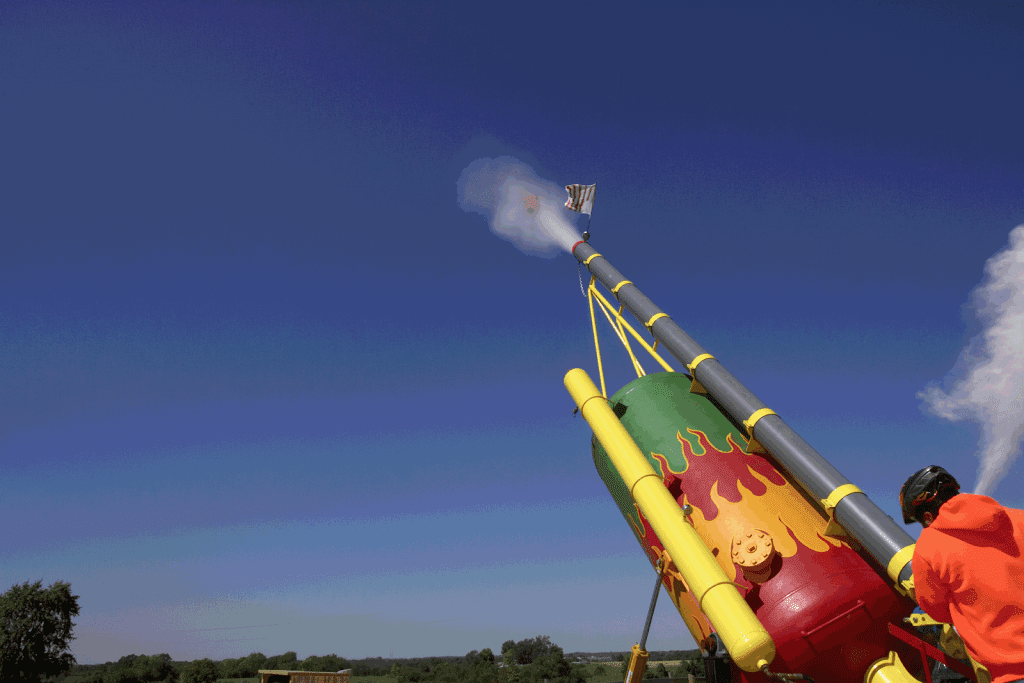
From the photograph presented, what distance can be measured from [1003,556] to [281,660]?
85.7 metres

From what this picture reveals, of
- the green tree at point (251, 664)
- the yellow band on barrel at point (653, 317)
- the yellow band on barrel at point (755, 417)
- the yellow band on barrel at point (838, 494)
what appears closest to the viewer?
the yellow band on barrel at point (838, 494)

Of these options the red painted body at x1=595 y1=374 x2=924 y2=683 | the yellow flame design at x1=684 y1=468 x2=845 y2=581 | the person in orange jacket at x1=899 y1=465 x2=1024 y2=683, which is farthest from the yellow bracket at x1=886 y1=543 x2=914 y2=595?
the person in orange jacket at x1=899 y1=465 x2=1024 y2=683

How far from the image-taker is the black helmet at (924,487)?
156 inches

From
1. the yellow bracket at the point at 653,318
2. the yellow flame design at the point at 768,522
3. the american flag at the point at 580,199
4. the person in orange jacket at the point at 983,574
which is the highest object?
the american flag at the point at 580,199

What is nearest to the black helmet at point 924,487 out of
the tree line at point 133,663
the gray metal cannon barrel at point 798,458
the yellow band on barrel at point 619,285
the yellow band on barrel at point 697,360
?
the gray metal cannon barrel at point 798,458

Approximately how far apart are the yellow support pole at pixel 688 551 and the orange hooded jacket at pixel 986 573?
4.24 m

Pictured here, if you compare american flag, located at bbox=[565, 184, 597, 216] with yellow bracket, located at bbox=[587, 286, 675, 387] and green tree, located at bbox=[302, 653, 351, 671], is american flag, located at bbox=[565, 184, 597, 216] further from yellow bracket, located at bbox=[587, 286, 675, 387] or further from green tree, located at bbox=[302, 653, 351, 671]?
green tree, located at bbox=[302, 653, 351, 671]

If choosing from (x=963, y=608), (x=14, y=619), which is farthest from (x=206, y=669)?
(x=963, y=608)

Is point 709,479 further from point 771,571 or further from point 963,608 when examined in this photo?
point 963,608

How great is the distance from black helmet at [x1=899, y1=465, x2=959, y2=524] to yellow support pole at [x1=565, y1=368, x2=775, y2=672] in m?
3.90

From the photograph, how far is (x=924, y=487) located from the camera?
3973 millimetres

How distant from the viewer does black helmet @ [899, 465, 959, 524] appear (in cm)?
396

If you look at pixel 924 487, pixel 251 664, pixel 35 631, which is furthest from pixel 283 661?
pixel 924 487

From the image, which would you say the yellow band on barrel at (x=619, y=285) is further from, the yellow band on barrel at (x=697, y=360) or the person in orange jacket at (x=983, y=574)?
the person in orange jacket at (x=983, y=574)
